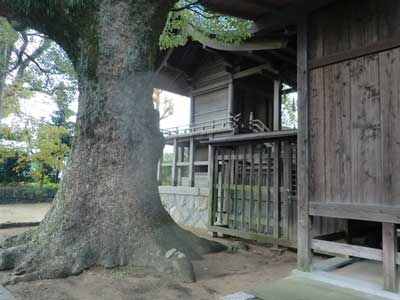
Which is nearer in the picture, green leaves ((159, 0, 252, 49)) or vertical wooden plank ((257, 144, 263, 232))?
vertical wooden plank ((257, 144, 263, 232))

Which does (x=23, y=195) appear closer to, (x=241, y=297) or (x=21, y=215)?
(x=21, y=215)

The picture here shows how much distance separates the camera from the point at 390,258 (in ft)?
9.48

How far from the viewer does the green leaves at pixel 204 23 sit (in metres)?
7.10

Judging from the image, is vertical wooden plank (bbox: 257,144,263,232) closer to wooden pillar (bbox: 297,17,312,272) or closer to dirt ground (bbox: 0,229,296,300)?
dirt ground (bbox: 0,229,296,300)

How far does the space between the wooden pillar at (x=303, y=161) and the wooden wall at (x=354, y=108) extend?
0.06 meters

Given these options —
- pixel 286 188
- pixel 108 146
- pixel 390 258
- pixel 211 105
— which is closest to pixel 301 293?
pixel 390 258

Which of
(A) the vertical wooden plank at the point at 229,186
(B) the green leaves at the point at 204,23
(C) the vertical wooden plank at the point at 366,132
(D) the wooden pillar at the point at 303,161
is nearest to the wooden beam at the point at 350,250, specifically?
(D) the wooden pillar at the point at 303,161

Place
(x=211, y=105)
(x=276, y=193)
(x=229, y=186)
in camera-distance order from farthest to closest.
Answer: (x=211, y=105) < (x=229, y=186) < (x=276, y=193)

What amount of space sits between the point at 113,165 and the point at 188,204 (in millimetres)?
5984

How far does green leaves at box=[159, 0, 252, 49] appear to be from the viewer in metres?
7.10

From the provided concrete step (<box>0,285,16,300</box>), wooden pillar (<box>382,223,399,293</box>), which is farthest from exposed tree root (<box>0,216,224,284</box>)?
wooden pillar (<box>382,223,399,293</box>)

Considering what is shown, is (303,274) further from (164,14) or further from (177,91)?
(177,91)

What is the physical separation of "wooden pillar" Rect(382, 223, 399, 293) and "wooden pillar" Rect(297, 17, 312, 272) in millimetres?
776

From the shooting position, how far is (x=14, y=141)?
15500 millimetres
